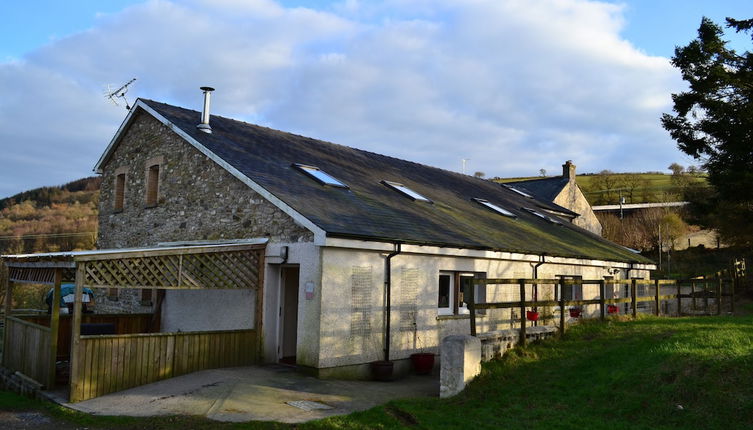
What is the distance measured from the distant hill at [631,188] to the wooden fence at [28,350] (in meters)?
57.9

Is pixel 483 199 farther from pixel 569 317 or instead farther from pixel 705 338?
pixel 705 338

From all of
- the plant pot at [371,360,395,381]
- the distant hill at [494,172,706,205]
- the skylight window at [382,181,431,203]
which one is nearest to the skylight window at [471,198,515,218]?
the skylight window at [382,181,431,203]

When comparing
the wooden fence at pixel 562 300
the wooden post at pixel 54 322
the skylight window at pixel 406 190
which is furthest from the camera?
the skylight window at pixel 406 190

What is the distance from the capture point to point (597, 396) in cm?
873

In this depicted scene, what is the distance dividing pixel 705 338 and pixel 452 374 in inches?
191

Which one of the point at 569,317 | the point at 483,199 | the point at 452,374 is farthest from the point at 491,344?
the point at 483,199

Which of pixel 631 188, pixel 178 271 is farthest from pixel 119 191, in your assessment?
pixel 631 188

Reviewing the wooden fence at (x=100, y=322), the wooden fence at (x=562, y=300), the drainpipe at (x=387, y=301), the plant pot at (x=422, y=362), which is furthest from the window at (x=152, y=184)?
the wooden fence at (x=562, y=300)

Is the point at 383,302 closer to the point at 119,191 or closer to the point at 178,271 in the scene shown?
the point at 178,271

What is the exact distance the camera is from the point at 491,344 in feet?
35.5

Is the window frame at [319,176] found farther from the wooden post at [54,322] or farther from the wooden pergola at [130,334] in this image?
the wooden post at [54,322]

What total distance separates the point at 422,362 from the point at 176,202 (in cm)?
754

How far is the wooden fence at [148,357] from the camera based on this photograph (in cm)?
954

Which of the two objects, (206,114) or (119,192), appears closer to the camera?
(206,114)
